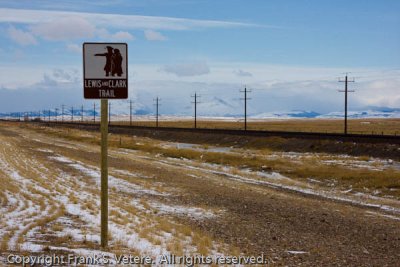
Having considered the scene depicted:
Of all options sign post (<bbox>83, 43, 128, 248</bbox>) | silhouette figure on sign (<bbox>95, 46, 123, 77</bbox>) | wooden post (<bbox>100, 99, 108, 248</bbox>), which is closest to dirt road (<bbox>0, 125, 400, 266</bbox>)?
wooden post (<bbox>100, 99, 108, 248</bbox>)

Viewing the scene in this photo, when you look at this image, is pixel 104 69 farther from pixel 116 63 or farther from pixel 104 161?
pixel 104 161

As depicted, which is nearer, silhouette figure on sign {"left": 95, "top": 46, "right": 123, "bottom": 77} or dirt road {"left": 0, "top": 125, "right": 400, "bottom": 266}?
silhouette figure on sign {"left": 95, "top": 46, "right": 123, "bottom": 77}

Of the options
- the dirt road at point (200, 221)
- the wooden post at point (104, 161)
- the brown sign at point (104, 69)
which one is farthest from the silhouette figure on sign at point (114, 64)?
the dirt road at point (200, 221)

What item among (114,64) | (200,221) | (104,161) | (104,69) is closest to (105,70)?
(104,69)

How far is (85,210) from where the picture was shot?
Result: 13.9 meters

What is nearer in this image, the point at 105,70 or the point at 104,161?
the point at 105,70

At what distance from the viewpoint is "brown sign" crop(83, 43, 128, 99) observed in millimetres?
8102

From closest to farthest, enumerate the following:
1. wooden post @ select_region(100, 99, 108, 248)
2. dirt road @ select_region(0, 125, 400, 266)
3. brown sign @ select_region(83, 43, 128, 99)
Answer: brown sign @ select_region(83, 43, 128, 99) < wooden post @ select_region(100, 99, 108, 248) < dirt road @ select_region(0, 125, 400, 266)

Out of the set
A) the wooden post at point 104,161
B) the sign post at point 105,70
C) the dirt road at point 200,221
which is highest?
the sign post at point 105,70

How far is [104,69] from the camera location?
816 centimetres

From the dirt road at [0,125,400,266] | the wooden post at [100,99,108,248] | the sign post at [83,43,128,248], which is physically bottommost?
the dirt road at [0,125,400,266]

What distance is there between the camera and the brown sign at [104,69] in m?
8.10

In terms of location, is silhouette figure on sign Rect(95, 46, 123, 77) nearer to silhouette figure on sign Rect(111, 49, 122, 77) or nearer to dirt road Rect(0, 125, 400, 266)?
silhouette figure on sign Rect(111, 49, 122, 77)

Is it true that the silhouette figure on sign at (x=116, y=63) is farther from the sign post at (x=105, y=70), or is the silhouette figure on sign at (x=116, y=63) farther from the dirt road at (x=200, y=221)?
the dirt road at (x=200, y=221)
